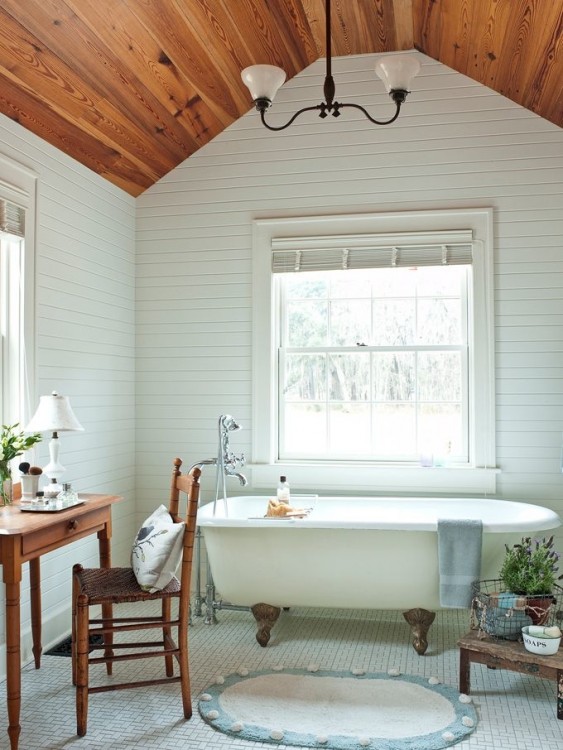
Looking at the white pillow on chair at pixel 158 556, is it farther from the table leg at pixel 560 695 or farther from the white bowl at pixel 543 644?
the table leg at pixel 560 695

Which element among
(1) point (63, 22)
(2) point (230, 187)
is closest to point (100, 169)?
(2) point (230, 187)

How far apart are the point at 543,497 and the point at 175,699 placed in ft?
8.06

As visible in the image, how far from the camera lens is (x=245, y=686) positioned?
10.9ft

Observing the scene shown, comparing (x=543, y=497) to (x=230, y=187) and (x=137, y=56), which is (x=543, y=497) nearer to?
(x=230, y=187)

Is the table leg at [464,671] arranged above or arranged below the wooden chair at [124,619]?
below

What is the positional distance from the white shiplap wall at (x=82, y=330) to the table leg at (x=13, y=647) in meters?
0.78

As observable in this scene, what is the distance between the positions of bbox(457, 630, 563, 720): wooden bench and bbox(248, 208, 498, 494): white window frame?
51.6 inches

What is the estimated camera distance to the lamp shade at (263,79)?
3.11 m

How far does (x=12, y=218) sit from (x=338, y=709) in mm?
2712

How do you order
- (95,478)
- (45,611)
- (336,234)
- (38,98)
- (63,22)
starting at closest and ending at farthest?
(63,22) → (38,98) → (45,611) → (95,478) → (336,234)

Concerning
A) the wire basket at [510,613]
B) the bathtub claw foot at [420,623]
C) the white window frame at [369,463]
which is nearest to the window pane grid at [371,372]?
the white window frame at [369,463]

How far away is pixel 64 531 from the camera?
314 cm

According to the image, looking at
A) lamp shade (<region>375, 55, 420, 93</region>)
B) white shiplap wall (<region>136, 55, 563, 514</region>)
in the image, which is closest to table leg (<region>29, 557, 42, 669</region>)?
white shiplap wall (<region>136, 55, 563, 514</region>)

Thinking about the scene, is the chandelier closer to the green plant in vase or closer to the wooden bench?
the green plant in vase
